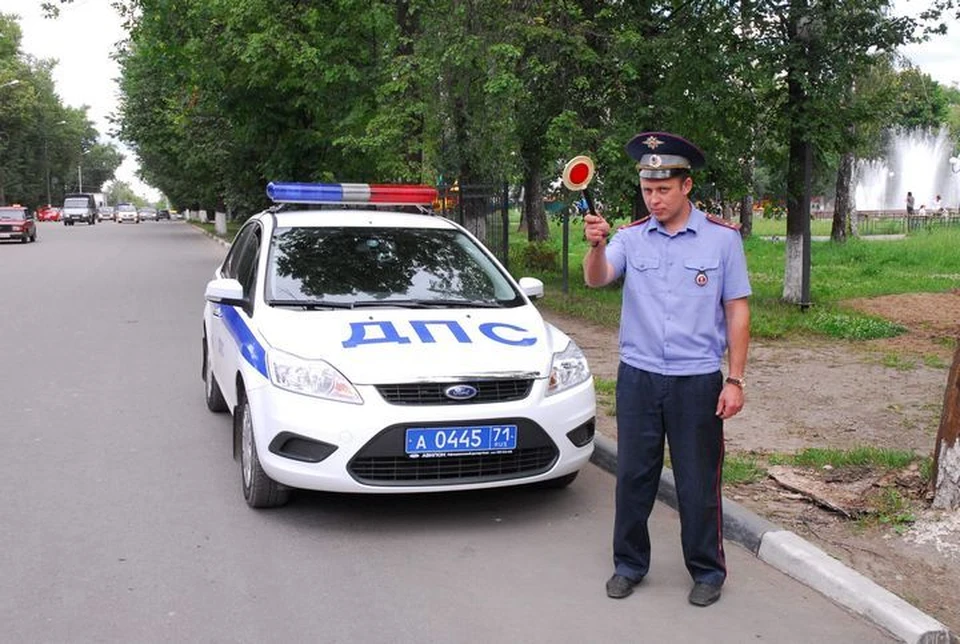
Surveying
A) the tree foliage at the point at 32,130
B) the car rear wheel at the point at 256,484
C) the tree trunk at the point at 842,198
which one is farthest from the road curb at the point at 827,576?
the tree foliage at the point at 32,130

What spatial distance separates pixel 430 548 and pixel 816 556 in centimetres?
183

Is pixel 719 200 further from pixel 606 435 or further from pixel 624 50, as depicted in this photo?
pixel 606 435

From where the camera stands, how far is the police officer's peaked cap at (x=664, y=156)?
13.1ft

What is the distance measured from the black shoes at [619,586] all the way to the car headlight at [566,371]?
114 centimetres

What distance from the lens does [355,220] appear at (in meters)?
6.73

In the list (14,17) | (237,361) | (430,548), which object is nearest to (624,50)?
(237,361)

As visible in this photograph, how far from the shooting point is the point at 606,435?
6.77m

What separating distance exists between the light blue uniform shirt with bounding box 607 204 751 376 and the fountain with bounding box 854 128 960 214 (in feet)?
190

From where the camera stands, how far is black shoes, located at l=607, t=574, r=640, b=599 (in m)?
4.25

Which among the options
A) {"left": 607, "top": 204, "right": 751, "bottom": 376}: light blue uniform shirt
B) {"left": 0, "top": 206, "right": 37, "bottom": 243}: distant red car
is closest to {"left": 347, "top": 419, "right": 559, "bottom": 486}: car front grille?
{"left": 607, "top": 204, "right": 751, "bottom": 376}: light blue uniform shirt

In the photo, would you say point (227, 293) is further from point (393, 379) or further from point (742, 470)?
point (742, 470)

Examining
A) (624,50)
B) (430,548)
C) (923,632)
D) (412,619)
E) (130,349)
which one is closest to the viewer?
(923,632)

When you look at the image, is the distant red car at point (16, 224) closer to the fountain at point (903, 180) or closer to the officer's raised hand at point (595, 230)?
the officer's raised hand at point (595, 230)

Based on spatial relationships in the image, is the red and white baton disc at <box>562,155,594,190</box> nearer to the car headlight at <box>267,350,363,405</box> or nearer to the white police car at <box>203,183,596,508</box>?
the white police car at <box>203,183,596,508</box>
